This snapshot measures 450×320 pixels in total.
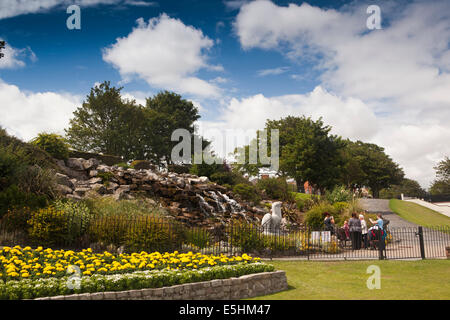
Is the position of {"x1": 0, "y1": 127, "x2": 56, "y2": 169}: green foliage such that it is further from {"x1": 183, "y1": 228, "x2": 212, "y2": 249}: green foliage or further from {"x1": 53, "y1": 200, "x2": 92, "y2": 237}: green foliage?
{"x1": 183, "y1": 228, "x2": 212, "y2": 249}: green foliage

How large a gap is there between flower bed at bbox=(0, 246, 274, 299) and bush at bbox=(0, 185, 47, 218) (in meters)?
3.72

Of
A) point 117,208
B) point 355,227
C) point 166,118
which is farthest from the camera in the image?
point 166,118

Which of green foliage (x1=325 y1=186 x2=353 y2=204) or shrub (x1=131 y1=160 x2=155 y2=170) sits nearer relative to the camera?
green foliage (x1=325 y1=186 x2=353 y2=204)

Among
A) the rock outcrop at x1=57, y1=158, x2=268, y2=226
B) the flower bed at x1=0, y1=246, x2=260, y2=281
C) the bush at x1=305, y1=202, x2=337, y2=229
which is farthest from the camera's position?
the bush at x1=305, y1=202, x2=337, y2=229

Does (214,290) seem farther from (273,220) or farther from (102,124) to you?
(102,124)

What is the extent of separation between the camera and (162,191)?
64.1ft

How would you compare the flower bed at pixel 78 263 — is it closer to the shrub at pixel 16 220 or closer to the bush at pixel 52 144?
the shrub at pixel 16 220

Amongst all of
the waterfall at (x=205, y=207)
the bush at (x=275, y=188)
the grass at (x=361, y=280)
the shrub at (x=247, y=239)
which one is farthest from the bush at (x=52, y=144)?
the bush at (x=275, y=188)

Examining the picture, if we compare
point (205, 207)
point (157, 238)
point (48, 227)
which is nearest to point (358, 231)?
point (205, 207)

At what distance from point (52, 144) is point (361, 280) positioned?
720 inches

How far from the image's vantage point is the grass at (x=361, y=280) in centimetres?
750

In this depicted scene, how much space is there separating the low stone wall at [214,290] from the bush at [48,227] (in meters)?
6.27

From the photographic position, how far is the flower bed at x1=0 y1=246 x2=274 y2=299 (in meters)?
6.18

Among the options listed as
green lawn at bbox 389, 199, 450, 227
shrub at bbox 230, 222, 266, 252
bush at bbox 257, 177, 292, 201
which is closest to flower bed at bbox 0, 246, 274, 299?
shrub at bbox 230, 222, 266, 252
